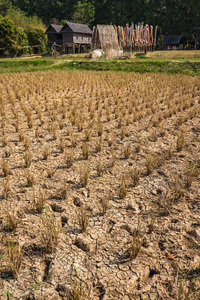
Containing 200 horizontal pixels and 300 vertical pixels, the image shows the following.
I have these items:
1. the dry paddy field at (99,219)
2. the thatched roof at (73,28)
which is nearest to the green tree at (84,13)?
the thatched roof at (73,28)

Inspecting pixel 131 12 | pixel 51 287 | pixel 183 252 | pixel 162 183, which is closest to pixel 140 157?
pixel 162 183

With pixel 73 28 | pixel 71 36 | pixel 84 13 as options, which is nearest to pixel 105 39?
pixel 73 28

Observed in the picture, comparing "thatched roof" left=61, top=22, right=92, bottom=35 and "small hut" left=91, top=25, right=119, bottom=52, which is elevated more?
"thatched roof" left=61, top=22, right=92, bottom=35

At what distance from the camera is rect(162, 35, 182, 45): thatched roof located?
4169cm

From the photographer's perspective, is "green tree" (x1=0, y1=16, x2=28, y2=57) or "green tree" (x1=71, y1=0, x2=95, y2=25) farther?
"green tree" (x1=71, y1=0, x2=95, y2=25)

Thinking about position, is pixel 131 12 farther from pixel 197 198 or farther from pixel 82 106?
pixel 197 198

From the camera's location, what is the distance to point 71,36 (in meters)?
39.6

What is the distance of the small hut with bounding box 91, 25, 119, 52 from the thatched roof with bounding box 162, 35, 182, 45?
62.9 ft

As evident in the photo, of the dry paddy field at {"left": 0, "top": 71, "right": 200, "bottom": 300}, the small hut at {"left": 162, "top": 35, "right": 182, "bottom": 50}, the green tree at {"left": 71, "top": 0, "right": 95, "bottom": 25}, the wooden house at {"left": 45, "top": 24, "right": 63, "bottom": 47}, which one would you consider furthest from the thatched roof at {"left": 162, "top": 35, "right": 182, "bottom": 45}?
the dry paddy field at {"left": 0, "top": 71, "right": 200, "bottom": 300}

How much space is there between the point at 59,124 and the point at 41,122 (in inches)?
22.5

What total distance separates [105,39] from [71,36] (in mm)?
15599

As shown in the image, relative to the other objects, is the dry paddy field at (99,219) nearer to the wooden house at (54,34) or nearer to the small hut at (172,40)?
the small hut at (172,40)

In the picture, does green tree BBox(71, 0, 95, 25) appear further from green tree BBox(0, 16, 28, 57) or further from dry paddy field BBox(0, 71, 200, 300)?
dry paddy field BBox(0, 71, 200, 300)

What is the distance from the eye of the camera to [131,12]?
166 ft
